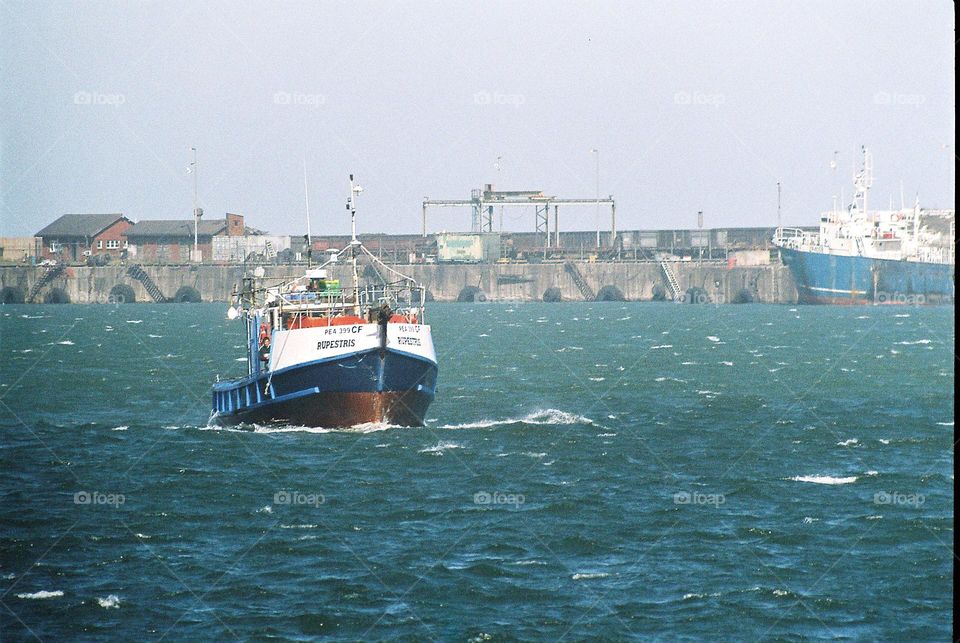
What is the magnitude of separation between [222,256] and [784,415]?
149 metres

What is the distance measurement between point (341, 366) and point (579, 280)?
137389 millimetres

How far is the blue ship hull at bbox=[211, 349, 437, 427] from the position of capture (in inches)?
1751

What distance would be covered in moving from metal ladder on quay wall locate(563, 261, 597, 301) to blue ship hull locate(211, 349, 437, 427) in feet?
439

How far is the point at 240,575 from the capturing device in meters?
27.4

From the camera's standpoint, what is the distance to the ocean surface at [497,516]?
81.4 feet

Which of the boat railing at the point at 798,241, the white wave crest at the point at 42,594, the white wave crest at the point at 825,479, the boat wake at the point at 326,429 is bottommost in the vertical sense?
the white wave crest at the point at 42,594

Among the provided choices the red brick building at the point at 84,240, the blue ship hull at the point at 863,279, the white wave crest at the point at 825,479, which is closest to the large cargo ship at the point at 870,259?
the blue ship hull at the point at 863,279

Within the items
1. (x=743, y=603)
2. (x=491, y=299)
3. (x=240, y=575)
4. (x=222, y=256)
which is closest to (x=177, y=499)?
(x=240, y=575)

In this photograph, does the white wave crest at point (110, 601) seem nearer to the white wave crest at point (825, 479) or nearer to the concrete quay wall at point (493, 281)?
the white wave crest at point (825, 479)

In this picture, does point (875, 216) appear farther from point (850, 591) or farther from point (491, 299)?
point (850, 591)

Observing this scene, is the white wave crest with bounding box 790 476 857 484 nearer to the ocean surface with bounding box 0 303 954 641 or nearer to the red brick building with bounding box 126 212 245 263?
the ocean surface with bounding box 0 303 954 641

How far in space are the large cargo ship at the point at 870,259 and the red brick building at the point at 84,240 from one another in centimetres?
9934

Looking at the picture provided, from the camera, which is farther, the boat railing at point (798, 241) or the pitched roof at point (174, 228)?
the pitched roof at point (174, 228)

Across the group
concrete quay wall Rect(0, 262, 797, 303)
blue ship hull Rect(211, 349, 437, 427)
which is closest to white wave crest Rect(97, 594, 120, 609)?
blue ship hull Rect(211, 349, 437, 427)
